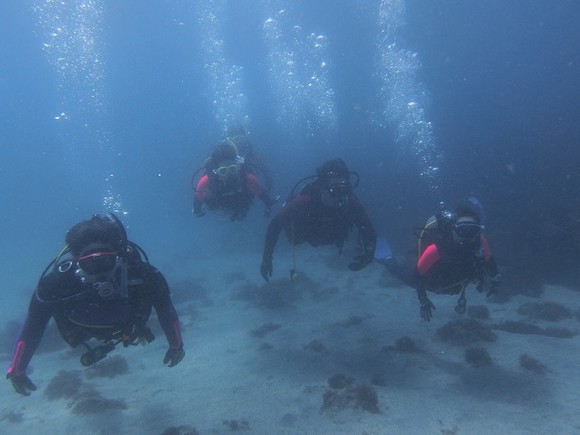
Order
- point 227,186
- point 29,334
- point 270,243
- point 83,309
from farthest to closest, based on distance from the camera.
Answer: point 227,186 → point 270,243 → point 29,334 → point 83,309

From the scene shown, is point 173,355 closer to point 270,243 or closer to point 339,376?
point 270,243

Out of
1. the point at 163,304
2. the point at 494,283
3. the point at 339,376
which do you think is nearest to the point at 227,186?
the point at 163,304

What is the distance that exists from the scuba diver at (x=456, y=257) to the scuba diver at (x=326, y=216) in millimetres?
1127

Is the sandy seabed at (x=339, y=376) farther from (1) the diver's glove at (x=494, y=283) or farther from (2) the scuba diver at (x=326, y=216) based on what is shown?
(2) the scuba diver at (x=326, y=216)

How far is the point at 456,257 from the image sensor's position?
6688 mm

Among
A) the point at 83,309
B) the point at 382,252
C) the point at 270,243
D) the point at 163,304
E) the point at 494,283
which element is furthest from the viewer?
the point at 382,252

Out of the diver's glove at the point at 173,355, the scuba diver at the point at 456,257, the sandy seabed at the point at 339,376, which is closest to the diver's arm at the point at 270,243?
the sandy seabed at the point at 339,376

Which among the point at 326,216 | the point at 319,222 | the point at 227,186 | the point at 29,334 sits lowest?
the point at 29,334

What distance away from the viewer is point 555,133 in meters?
30.3

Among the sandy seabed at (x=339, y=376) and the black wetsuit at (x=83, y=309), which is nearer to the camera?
the black wetsuit at (x=83, y=309)

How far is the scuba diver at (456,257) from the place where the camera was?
21.0 feet

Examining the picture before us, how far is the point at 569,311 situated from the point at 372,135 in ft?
119

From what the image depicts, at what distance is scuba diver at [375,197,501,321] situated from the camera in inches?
252

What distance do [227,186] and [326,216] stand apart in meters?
3.01
